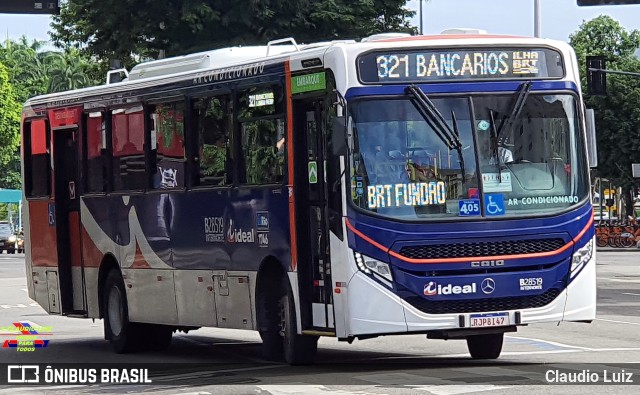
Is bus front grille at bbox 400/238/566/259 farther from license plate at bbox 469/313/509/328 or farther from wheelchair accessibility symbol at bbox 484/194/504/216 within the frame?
license plate at bbox 469/313/509/328

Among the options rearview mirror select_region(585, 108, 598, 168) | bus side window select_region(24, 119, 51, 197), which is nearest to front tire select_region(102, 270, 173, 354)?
bus side window select_region(24, 119, 51, 197)

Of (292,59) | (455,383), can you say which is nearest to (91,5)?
(292,59)

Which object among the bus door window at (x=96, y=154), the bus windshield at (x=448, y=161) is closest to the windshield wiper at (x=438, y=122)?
the bus windshield at (x=448, y=161)

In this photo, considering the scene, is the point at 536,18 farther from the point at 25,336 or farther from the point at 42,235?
the point at 42,235

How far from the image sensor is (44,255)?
827 inches

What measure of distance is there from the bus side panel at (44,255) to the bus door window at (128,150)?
190 centimetres

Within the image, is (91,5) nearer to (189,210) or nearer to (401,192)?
(189,210)

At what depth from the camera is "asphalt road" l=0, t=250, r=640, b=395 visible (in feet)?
43.4

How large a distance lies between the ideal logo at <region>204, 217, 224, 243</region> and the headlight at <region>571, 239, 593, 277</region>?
→ 4.02 m

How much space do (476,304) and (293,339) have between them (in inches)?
82.7

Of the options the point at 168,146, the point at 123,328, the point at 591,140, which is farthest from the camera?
the point at 123,328

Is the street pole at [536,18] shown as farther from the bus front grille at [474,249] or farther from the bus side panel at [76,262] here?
the bus front grille at [474,249]

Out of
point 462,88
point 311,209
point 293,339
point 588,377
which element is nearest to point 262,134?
point 311,209

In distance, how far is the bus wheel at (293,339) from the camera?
1528 cm
